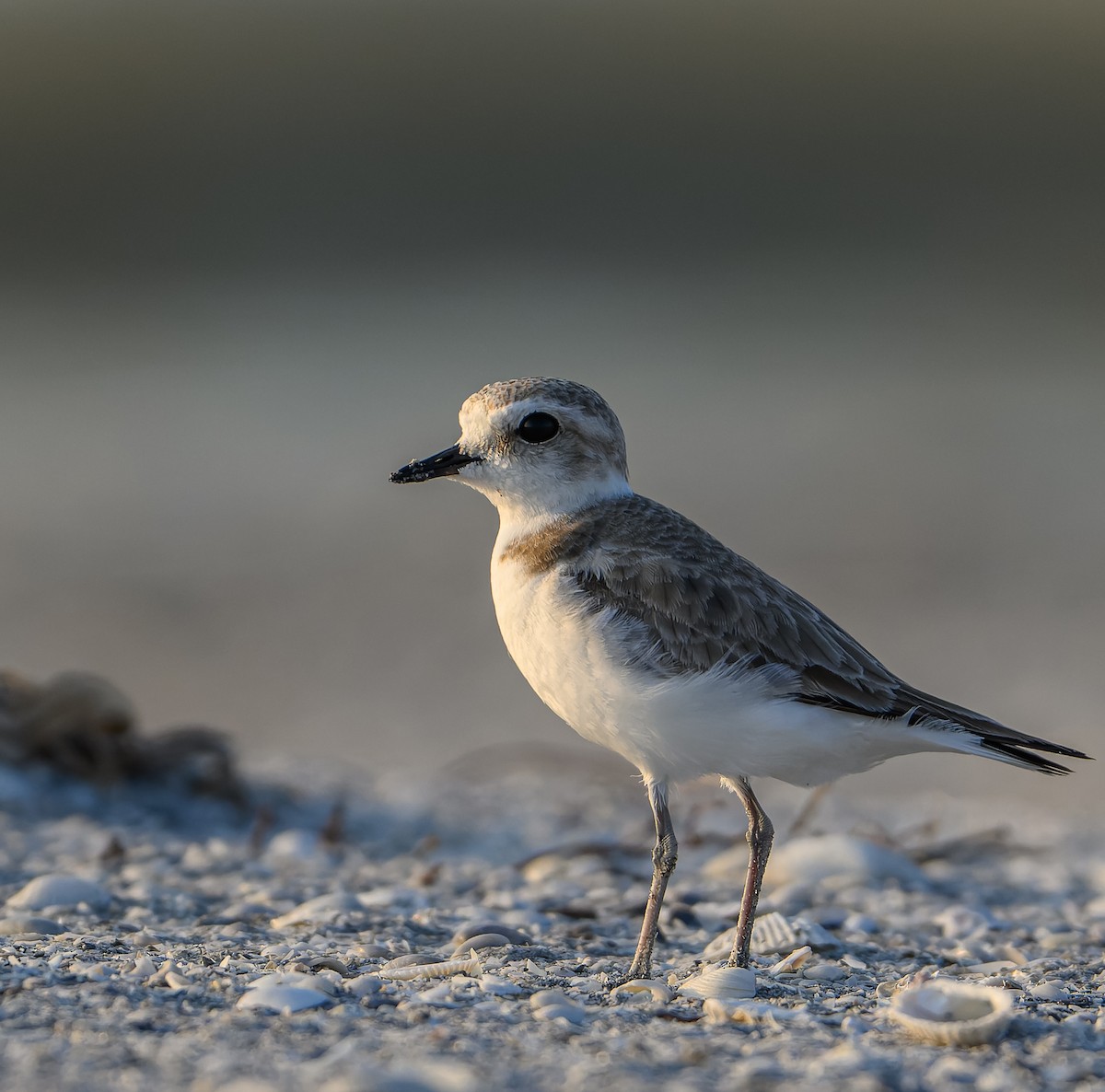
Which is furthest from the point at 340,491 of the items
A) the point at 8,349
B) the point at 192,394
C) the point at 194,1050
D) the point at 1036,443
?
the point at 194,1050

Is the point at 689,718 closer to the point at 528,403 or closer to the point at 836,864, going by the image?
the point at 528,403

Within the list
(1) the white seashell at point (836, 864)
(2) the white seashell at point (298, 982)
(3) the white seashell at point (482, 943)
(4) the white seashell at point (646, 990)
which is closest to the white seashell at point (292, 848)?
(3) the white seashell at point (482, 943)

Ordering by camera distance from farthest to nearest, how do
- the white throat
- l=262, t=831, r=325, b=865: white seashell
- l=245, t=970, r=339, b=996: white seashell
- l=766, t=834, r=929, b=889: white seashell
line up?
l=262, t=831, r=325, b=865: white seashell < l=766, t=834, r=929, b=889: white seashell < the white throat < l=245, t=970, r=339, b=996: white seashell

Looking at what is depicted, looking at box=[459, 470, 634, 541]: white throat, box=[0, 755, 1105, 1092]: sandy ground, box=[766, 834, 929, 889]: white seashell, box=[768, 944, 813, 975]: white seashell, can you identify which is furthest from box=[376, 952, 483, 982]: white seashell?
box=[766, 834, 929, 889]: white seashell

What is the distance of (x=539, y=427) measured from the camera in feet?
12.4

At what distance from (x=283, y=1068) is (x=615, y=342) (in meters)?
16.0

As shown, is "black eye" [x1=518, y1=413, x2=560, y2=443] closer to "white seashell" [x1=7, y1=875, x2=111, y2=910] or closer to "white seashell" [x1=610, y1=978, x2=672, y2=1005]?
"white seashell" [x1=610, y1=978, x2=672, y2=1005]

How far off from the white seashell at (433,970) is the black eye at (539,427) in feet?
4.34

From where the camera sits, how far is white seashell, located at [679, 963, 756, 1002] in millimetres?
3010

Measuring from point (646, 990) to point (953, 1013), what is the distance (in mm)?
638

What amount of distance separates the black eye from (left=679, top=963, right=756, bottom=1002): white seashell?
56.1 inches

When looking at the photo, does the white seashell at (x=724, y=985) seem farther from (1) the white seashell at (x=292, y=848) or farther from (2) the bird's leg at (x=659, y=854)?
(1) the white seashell at (x=292, y=848)

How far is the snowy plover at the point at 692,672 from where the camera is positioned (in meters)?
3.31

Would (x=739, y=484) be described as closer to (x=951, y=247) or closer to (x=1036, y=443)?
(x=1036, y=443)
